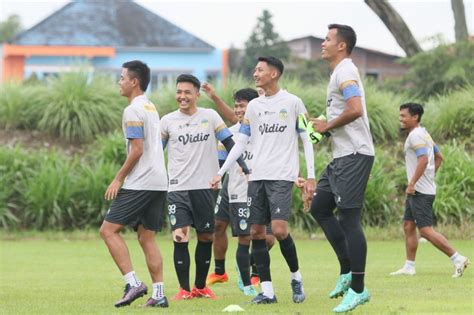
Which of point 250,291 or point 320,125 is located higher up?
point 320,125

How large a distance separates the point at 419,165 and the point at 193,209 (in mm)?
3588

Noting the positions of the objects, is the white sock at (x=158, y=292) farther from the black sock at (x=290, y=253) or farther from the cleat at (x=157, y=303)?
the black sock at (x=290, y=253)

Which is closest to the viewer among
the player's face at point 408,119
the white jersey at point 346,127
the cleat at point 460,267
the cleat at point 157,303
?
the white jersey at point 346,127

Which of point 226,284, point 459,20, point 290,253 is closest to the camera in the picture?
point 290,253

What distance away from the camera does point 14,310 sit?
10.1m

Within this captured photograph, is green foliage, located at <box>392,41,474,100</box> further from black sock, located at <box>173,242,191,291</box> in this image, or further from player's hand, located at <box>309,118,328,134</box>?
player's hand, located at <box>309,118,328,134</box>

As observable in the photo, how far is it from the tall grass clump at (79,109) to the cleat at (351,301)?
1477cm

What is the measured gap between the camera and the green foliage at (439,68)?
28.2m

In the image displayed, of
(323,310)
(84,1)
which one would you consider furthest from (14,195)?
(84,1)

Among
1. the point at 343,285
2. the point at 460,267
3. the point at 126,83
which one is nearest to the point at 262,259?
the point at 343,285

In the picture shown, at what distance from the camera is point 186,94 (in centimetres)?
1129

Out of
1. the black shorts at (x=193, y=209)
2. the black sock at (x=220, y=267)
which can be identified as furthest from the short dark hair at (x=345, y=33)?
the black sock at (x=220, y=267)

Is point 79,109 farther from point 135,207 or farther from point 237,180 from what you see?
point 135,207

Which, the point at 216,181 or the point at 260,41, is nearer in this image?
the point at 216,181
